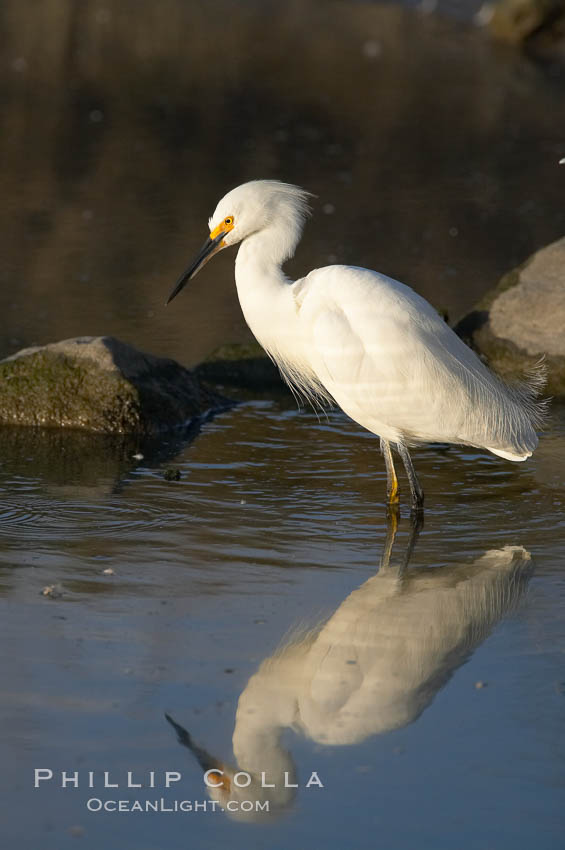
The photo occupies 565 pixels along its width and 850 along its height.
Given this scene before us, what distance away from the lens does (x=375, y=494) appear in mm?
5930

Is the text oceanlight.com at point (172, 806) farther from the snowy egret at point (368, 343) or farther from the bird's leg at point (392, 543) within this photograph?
the snowy egret at point (368, 343)

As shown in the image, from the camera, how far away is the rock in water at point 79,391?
267 inches

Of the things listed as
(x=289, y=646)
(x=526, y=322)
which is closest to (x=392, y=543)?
(x=289, y=646)

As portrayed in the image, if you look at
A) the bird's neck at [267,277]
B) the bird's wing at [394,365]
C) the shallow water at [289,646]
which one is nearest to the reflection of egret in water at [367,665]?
the shallow water at [289,646]

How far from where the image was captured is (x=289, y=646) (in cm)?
412

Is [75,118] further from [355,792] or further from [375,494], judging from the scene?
[355,792]

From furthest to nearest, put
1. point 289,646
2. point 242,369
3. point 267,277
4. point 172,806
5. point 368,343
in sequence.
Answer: point 242,369 < point 267,277 < point 368,343 < point 289,646 < point 172,806

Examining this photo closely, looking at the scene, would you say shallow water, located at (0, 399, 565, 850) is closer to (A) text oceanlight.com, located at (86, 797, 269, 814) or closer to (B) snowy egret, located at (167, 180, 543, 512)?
(A) text oceanlight.com, located at (86, 797, 269, 814)

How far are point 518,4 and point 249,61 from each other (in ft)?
22.2

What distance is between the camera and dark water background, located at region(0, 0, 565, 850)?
3215 millimetres

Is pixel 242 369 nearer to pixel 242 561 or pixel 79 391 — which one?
pixel 79 391

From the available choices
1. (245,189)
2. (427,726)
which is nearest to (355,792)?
(427,726)

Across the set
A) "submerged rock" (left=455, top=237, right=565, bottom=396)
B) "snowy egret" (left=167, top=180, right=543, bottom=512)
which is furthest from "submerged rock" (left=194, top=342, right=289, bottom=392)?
"snowy egret" (left=167, top=180, right=543, bottom=512)

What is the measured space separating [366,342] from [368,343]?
0.01 m
